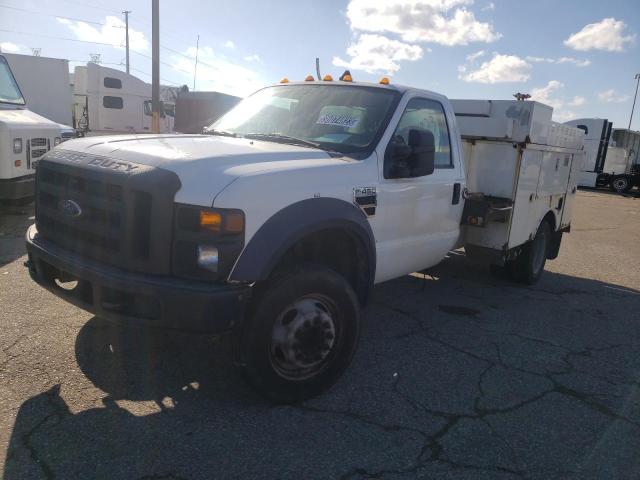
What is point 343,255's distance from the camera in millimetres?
3744

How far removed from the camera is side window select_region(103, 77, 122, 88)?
19.0 meters

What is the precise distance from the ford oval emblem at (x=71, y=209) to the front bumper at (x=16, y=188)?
16.8 feet

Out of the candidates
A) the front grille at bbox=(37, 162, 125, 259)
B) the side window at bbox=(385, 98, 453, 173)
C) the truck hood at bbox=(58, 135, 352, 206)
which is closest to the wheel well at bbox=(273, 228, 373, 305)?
the truck hood at bbox=(58, 135, 352, 206)

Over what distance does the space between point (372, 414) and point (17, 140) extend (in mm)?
6867

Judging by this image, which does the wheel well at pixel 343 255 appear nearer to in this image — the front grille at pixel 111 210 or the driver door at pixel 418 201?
the driver door at pixel 418 201

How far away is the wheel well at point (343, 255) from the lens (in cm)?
354

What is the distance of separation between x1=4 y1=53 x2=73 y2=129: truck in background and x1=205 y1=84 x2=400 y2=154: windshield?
466 inches

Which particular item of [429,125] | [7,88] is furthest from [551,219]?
[7,88]

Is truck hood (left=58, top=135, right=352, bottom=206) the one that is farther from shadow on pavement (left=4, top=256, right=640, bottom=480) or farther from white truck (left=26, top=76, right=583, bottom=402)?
shadow on pavement (left=4, top=256, right=640, bottom=480)

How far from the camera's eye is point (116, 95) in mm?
19250

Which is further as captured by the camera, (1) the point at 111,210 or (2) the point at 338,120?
(2) the point at 338,120

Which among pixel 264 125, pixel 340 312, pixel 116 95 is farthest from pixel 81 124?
pixel 340 312

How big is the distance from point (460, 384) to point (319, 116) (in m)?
2.25

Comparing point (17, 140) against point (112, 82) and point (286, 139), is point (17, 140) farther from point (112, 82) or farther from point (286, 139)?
point (112, 82)
